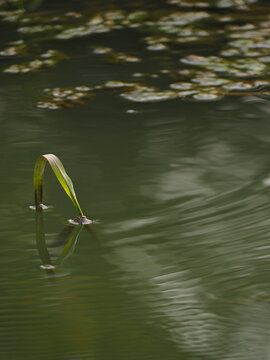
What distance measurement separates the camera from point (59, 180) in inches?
38.7

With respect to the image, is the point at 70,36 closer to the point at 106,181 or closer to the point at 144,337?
the point at 106,181

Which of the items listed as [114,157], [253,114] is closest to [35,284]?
[114,157]

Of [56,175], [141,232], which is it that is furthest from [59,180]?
[141,232]

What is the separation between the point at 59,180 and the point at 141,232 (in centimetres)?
16

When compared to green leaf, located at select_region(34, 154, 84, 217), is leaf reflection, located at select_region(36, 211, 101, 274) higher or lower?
lower

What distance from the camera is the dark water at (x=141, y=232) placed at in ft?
2.35

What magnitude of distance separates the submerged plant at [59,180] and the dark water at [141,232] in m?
0.03

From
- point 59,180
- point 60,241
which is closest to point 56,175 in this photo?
point 59,180

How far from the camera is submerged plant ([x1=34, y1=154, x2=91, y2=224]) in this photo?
0.97 metres

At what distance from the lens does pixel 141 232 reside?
0.96m

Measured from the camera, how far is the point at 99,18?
2.24m

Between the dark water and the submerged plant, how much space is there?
1.1 inches

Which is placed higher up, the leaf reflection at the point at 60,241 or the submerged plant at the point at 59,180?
the submerged plant at the point at 59,180

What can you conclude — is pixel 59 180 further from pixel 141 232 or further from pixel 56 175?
pixel 141 232
